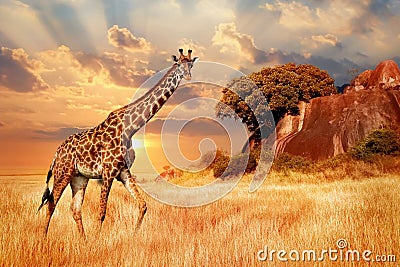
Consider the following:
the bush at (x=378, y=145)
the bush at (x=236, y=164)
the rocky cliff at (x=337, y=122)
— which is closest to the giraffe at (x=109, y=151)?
the bush at (x=378, y=145)

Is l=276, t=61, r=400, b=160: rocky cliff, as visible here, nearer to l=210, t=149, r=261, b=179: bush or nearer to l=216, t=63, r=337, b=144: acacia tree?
l=216, t=63, r=337, b=144: acacia tree

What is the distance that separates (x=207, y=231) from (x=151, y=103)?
253cm

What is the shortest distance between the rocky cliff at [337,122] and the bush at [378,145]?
64.9 inches

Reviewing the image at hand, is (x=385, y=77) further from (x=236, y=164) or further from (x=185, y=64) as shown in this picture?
(x=185, y=64)

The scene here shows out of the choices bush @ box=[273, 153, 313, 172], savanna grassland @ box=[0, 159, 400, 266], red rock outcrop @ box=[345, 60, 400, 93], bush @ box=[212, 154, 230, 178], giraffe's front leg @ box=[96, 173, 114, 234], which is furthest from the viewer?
red rock outcrop @ box=[345, 60, 400, 93]

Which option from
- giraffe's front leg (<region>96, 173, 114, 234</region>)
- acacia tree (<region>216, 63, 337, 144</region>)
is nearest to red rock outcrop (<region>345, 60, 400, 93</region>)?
acacia tree (<region>216, 63, 337, 144</region>)

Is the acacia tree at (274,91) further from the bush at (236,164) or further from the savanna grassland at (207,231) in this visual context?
the savanna grassland at (207,231)

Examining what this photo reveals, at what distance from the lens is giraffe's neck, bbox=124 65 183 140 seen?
24.4 feet

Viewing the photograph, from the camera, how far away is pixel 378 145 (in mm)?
20172

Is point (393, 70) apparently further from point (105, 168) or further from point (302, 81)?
point (105, 168)

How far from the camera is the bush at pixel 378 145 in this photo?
65.7ft

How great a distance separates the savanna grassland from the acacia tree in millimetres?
15627

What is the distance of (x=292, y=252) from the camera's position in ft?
20.1

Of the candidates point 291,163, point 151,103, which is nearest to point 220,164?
point 291,163
